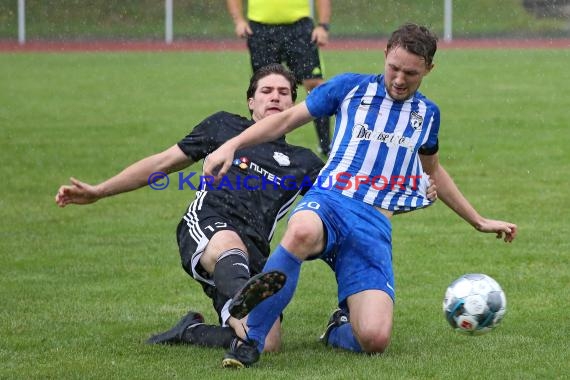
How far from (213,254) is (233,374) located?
28.6 inches

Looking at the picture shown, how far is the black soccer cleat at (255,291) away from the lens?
188 inches

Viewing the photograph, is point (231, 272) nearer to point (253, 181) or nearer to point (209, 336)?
point (209, 336)

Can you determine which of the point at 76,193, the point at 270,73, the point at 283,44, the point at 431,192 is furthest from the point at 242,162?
the point at 283,44

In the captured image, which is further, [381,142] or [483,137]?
[483,137]

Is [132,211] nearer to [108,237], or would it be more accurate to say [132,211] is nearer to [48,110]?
[108,237]

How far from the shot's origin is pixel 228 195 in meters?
5.82

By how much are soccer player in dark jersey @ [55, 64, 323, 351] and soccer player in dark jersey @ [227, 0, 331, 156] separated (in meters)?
5.49

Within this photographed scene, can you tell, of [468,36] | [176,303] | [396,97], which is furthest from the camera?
[468,36]

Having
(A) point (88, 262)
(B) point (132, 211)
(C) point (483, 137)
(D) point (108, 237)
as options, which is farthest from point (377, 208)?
(C) point (483, 137)

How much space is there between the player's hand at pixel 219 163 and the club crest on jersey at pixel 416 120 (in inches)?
40.3

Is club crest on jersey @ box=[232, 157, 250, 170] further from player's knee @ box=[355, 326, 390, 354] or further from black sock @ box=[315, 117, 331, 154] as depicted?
black sock @ box=[315, 117, 331, 154]

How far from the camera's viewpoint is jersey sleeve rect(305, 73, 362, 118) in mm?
5344

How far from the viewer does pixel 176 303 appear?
6582 mm

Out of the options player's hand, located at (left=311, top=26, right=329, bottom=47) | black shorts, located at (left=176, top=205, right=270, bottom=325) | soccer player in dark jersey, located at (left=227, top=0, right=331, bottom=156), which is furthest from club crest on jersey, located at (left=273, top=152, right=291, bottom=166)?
player's hand, located at (left=311, top=26, right=329, bottom=47)
